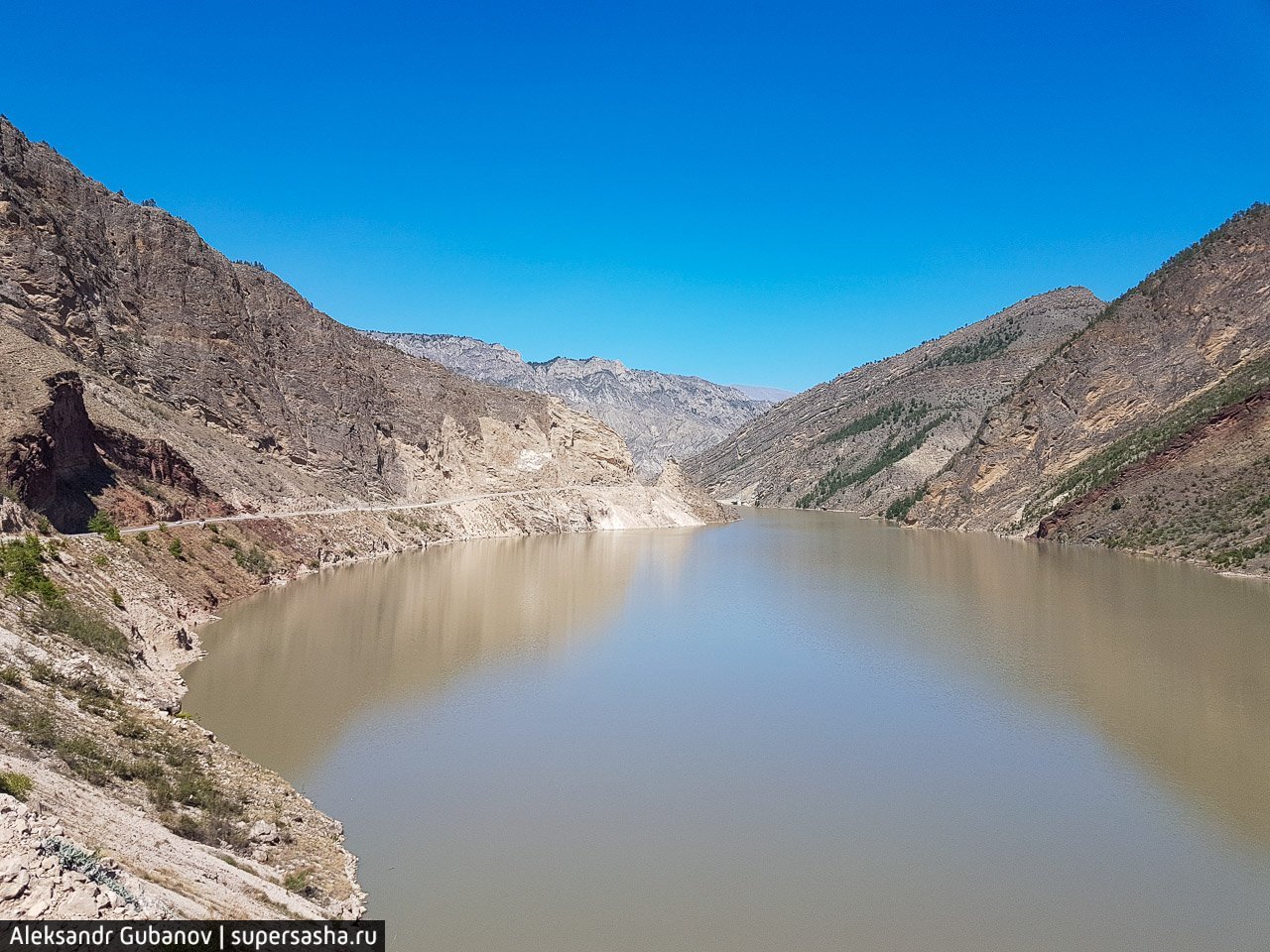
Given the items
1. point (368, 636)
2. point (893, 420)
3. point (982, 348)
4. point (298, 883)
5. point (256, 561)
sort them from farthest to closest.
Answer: point (982, 348)
point (893, 420)
point (256, 561)
point (368, 636)
point (298, 883)

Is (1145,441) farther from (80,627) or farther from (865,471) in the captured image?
(80,627)

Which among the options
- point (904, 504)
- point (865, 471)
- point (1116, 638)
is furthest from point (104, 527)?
point (865, 471)

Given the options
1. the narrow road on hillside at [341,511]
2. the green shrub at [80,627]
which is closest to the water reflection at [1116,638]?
the green shrub at [80,627]

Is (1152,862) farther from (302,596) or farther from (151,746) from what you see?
(302,596)

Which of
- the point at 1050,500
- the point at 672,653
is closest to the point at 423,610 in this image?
the point at 672,653

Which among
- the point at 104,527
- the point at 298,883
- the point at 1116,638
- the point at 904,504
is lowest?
the point at 298,883

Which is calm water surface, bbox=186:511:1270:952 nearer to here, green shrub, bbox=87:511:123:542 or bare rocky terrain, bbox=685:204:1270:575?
green shrub, bbox=87:511:123:542

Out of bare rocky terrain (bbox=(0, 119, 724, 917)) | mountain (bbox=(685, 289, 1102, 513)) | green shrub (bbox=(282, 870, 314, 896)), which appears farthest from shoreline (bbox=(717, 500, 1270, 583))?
green shrub (bbox=(282, 870, 314, 896))
